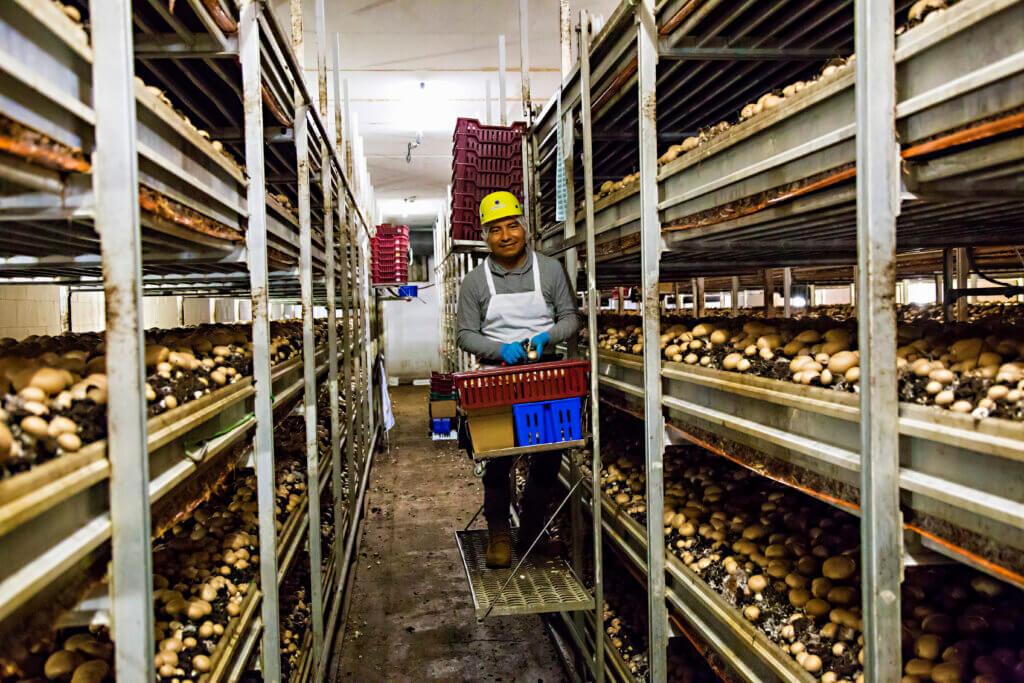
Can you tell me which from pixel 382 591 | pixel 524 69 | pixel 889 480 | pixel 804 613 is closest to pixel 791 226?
pixel 889 480

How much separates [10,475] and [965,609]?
241cm

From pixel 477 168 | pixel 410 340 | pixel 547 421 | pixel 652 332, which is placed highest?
pixel 477 168

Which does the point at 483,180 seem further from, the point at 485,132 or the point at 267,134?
the point at 267,134

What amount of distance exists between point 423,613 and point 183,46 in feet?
12.2

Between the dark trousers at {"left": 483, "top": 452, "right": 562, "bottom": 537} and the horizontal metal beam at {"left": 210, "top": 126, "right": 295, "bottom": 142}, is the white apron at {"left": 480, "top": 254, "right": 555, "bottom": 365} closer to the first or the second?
the dark trousers at {"left": 483, "top": 452, "right": 562, "bottom": 537}

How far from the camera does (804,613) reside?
2178 mm

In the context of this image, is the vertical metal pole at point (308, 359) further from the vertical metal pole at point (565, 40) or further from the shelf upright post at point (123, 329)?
the shelf upright post at point (123, 329)

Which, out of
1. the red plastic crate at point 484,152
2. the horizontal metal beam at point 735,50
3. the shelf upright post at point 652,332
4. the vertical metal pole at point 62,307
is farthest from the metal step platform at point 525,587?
the vertical metal pole at point 62,307

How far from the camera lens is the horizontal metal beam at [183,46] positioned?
2391mm

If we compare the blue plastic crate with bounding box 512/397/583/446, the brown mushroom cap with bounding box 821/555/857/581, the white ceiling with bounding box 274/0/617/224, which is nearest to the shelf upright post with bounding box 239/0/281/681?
the blue plastic crate with bounding box 512/397/583/446

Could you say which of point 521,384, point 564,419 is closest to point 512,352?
point 521,384

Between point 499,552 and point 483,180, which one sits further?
point 483,180

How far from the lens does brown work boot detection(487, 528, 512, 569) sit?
355cm

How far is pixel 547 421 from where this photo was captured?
10.4 ft
